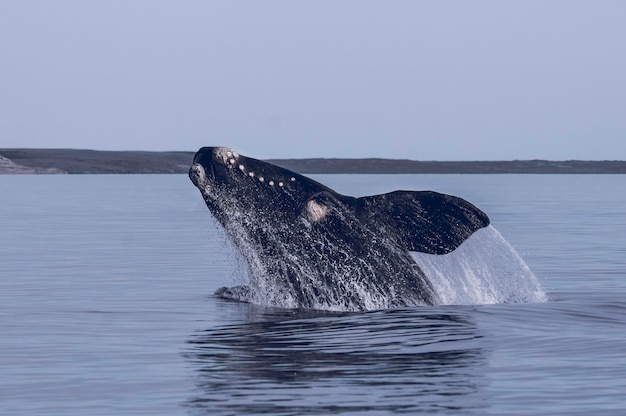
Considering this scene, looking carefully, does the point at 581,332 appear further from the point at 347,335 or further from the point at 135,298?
the point at 135,298

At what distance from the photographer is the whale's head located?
2002cm

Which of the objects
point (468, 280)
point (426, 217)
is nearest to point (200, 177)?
point (426, 217)

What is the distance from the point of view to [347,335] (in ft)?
58.9

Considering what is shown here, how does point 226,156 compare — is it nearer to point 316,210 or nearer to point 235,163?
point 235,163

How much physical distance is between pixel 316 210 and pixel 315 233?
365 millimetres

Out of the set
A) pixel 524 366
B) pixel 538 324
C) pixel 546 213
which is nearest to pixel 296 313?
pixel 538 324

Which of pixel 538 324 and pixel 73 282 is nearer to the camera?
pixel 538 324

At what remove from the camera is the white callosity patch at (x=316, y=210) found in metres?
19.7

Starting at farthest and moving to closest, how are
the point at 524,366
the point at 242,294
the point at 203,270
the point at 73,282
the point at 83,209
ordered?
1. the point at 83,209
2. the point at 203,270
3. the point at 73,282
4. the point at 242,294
5. the point at 524,366

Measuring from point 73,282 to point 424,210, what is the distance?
10054mm

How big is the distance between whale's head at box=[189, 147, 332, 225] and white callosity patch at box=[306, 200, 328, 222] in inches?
9.8

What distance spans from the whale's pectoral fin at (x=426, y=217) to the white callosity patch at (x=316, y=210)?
0.50 metres

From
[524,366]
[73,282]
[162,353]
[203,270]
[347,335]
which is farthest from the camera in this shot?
[203,270]

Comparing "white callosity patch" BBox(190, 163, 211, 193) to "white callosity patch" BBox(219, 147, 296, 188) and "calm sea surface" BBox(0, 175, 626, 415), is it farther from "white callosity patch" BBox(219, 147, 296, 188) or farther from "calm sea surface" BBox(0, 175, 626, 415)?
"calm sea surface" BBox(0, 175, 626, 415)
